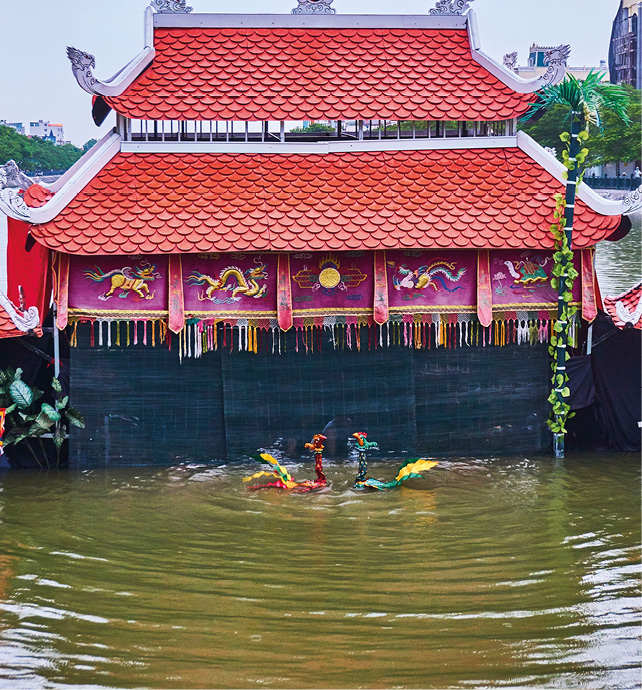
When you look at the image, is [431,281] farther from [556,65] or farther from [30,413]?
[30,413]

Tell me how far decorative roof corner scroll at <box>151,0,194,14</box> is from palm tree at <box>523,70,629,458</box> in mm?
Result: 4835

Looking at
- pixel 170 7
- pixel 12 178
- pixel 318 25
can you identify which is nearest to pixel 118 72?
pixel 170 7

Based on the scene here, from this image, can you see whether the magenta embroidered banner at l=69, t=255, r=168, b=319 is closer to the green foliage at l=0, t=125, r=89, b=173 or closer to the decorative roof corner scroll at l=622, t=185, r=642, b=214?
the decorative roof corner scroll at l=622, t=185, r=642, b=214

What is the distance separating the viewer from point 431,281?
1231cm

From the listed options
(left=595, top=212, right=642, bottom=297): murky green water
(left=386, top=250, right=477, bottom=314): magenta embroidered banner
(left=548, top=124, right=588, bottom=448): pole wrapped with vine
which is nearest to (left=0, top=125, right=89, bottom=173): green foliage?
(left=595, top=212, right=642, bottom=297): murky green water

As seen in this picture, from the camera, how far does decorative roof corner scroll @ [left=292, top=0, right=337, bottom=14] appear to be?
1375cm

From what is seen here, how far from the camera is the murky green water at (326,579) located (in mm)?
7410

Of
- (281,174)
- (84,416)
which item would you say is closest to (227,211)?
(281,174)

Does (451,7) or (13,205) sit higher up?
(451,7)

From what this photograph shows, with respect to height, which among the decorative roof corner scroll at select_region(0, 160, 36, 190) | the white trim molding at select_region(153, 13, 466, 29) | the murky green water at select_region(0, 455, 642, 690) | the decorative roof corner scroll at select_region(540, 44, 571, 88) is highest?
the white trim molding at select_region(153, 13, 466, 29)

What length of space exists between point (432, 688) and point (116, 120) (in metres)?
8.41

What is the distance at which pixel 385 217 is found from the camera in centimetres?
1211

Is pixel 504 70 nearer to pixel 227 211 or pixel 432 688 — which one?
pixel 227 211

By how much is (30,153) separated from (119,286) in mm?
78750
